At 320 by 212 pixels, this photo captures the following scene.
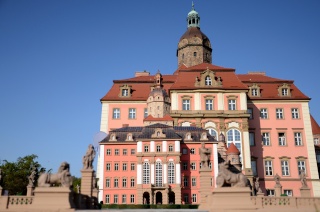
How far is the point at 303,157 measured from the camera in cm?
5241

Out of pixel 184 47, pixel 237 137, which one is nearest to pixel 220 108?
pixel 237 137

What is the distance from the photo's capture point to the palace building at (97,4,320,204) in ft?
152

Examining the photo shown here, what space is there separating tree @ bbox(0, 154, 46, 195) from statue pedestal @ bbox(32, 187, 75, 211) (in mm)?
45615

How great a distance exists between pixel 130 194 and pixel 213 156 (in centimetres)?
1293

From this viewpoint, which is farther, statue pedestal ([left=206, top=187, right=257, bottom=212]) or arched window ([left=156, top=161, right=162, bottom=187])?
arched window ([left=156, top=161, right=162, bottom=187])

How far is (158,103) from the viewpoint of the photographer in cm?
5491

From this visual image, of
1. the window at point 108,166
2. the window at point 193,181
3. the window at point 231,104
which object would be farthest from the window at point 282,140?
the window at point 108,166

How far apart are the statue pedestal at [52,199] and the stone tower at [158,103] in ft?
128

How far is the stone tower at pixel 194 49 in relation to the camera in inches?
2697

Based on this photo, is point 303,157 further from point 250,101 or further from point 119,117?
point 119,117

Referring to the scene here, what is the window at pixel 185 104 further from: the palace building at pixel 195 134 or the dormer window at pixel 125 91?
the dormer window at pixel 125 91

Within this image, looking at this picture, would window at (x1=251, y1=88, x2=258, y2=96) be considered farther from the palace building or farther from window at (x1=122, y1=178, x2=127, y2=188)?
window at (x1=122, y1=178, x2=127, y2=188)

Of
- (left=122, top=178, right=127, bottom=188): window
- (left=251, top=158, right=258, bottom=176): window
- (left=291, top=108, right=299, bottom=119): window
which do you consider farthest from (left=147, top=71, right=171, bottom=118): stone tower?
(left=291, top=108, right=299, bottom=119): window

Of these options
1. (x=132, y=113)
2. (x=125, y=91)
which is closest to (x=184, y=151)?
(x=132, y=113)
